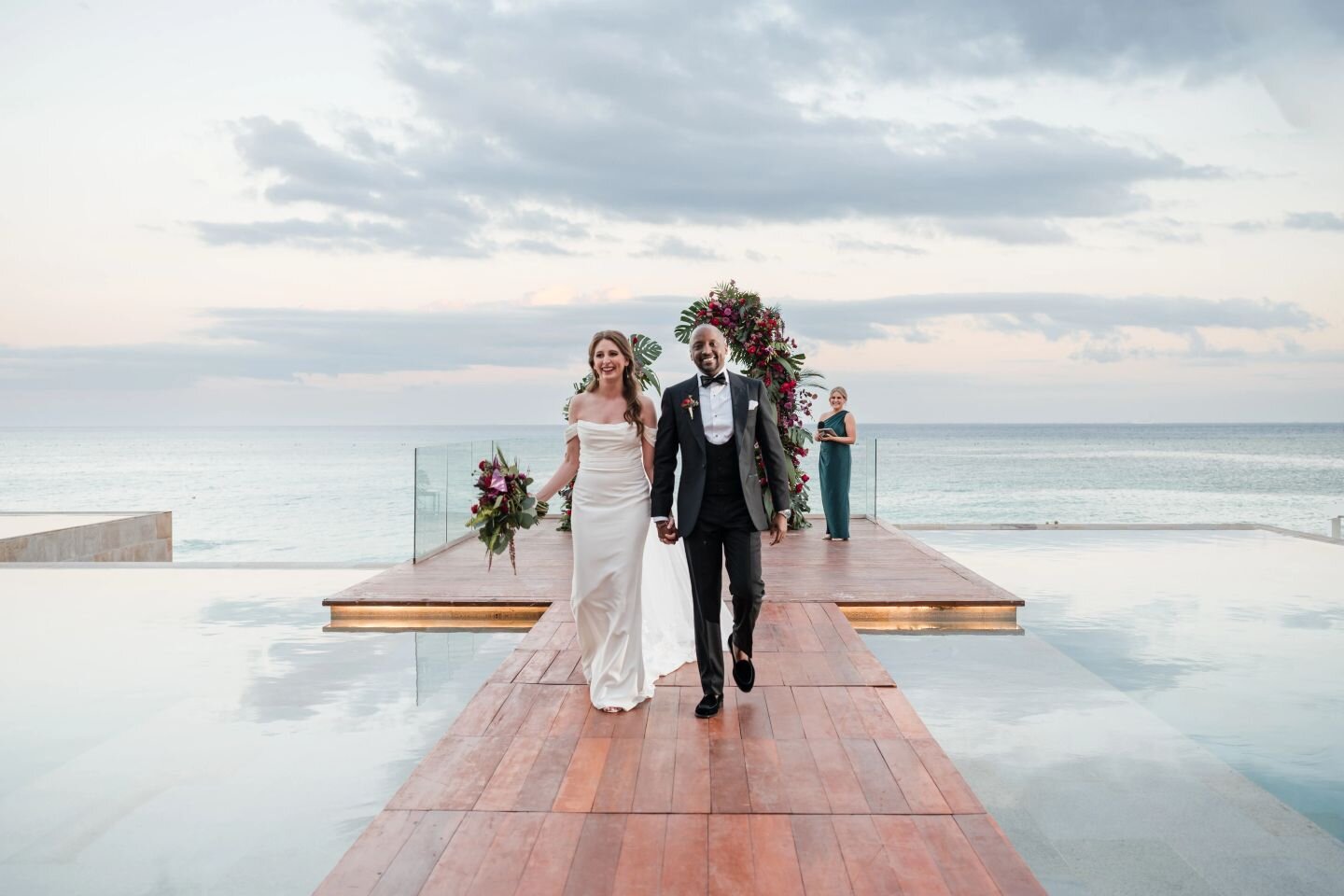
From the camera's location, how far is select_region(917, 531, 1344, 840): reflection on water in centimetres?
393

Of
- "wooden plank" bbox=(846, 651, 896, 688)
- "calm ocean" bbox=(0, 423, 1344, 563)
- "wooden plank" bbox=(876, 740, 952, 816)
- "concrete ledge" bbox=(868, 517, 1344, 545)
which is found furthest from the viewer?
"calm ocean" bbox=(0, 423, 1344, 563)

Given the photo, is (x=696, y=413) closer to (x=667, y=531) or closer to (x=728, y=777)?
(x=667, y=531)

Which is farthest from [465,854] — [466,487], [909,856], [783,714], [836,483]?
[836,483]

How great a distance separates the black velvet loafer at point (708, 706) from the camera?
381 centimetres

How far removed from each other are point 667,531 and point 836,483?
6174 millimetres

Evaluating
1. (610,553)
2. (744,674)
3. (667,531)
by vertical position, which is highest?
(667,531)

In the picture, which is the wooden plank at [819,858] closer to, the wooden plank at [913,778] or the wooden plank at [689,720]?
the wooden plank at [913,778]

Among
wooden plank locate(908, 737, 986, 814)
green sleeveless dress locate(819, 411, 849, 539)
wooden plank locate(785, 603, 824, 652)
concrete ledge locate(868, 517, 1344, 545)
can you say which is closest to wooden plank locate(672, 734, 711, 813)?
wooden plank locate(908, 737, 986, 814)

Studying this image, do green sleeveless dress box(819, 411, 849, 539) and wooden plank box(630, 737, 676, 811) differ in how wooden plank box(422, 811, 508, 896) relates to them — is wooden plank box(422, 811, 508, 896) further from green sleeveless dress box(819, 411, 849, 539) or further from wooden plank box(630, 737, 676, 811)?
green sleeveless dress box(819, 411, 849, 539)

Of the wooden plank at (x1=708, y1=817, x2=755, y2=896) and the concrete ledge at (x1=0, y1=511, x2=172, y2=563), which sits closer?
the wooden plank at (x1=708, y1=817, x2=755, y2=896)

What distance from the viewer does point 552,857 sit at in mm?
2525

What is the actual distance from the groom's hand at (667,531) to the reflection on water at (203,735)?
Answer: 49.2 inches

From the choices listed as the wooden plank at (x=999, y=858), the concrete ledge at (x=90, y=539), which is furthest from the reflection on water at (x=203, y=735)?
the concrete ledge at (x=90, y=539)

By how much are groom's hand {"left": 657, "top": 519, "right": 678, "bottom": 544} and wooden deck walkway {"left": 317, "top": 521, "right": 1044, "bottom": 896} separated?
2.25 feet
